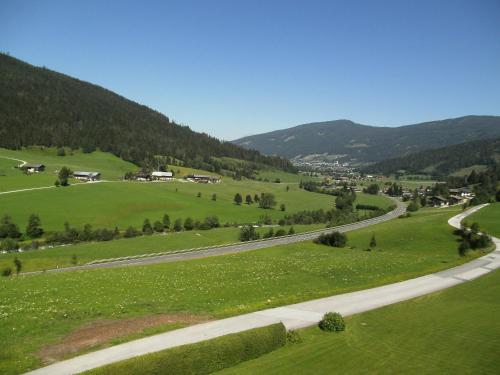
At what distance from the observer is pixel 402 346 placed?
22.4 metres

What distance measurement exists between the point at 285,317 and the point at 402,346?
7.51 metres

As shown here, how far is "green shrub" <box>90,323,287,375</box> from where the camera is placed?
57.3 ft

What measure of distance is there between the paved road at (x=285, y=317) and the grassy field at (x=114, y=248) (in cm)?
4637

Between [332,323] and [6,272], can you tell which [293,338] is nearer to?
[332,323]

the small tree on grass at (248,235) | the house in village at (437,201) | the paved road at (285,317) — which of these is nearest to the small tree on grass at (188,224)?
the small tree on grass at (248,235)

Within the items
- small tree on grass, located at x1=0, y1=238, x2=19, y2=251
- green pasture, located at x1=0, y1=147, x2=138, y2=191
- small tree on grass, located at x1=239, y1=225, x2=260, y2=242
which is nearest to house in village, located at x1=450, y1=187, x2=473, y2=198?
small tree on grass, located at x1=239, y1=225, x2=260, y2=242

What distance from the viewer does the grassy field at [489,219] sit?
78081mm

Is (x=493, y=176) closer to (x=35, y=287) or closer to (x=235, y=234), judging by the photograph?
(x=235, y=234)

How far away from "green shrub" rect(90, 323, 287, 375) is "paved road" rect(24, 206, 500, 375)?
2324 millimetres

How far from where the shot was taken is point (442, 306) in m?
31.0

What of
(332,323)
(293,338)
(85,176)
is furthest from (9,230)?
(332,323)

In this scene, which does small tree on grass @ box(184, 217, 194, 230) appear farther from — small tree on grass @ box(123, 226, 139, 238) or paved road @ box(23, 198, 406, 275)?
paved road @ box(23, 198, 406, 275)

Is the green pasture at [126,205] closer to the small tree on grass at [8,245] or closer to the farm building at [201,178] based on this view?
the small tree on grass at [8,245]

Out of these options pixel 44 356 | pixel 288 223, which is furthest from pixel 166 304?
pixel 288 223
